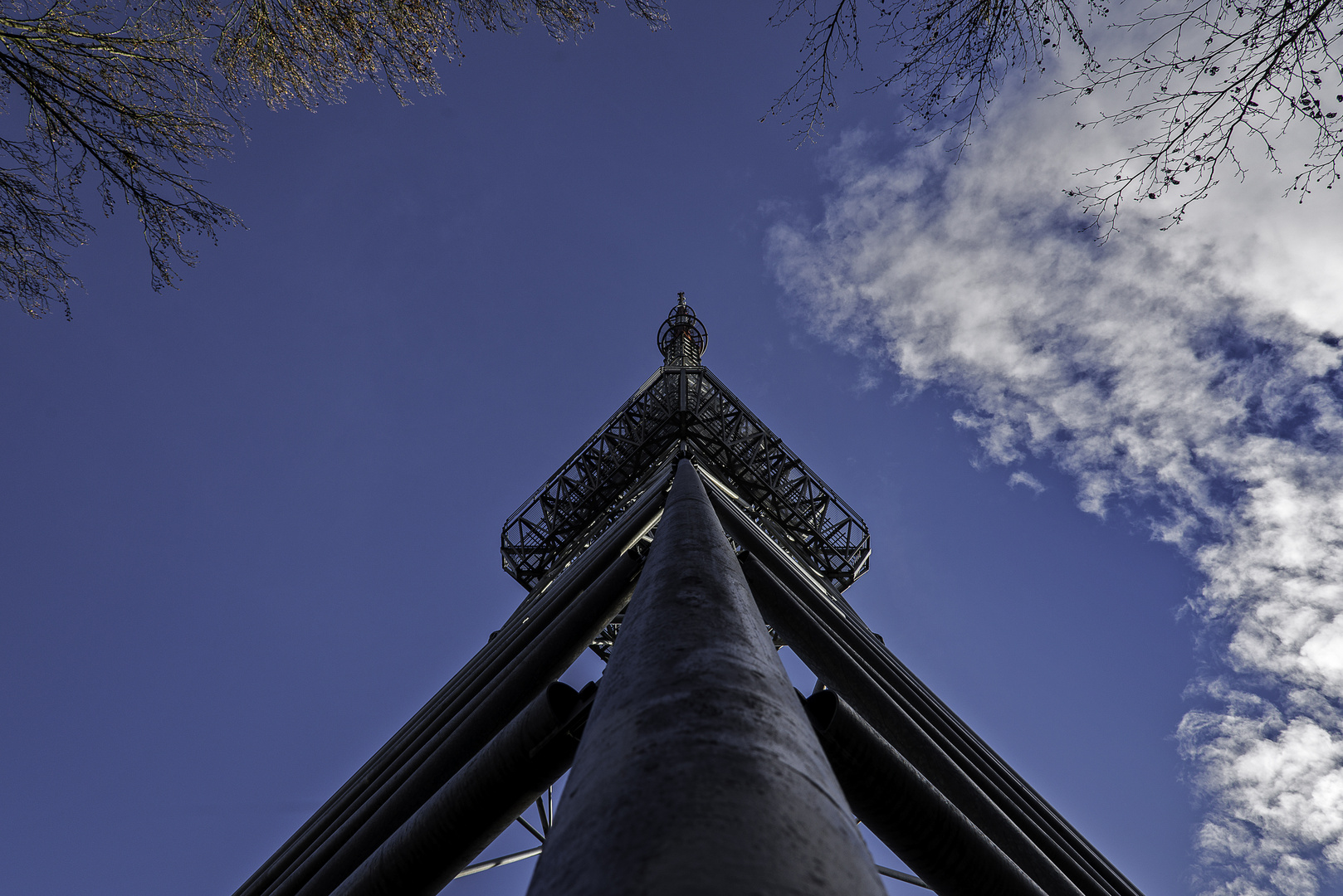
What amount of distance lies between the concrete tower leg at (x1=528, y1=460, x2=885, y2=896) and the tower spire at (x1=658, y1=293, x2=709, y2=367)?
48.4 ft

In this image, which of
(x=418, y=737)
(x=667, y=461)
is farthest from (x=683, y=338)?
(x=418, y=737)

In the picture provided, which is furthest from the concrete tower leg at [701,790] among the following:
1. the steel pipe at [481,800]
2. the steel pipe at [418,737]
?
the steel pipe at [418,737]

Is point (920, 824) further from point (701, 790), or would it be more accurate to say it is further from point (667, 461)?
point (667, 461)

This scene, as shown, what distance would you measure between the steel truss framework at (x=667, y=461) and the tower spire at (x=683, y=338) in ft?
11.3

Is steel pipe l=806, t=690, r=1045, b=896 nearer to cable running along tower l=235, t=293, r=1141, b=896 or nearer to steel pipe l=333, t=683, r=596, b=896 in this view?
cable running along tower l=235, t=293, r=1141, b=896

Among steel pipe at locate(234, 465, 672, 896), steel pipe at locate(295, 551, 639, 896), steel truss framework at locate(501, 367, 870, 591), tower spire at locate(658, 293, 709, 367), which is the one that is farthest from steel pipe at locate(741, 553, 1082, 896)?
tower spire at locate(658, 293, 709, 367)

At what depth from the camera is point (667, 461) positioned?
1138 cm

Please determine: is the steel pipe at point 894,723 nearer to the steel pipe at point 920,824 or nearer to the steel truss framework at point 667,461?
the steel pipe at point 920,824

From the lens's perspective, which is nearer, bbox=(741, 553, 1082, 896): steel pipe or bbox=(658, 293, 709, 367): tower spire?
bbox=(741, 553, 1082, 896): steel pipe

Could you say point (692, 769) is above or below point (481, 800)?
above

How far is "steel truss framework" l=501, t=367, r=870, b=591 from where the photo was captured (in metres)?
11.8

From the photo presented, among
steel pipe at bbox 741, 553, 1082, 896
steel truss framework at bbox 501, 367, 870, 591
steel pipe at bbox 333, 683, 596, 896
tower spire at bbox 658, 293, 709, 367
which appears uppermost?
tower spire at bbox 658, 293, 709, 367

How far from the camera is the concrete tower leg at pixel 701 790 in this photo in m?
0.96

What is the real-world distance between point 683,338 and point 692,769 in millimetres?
16652
